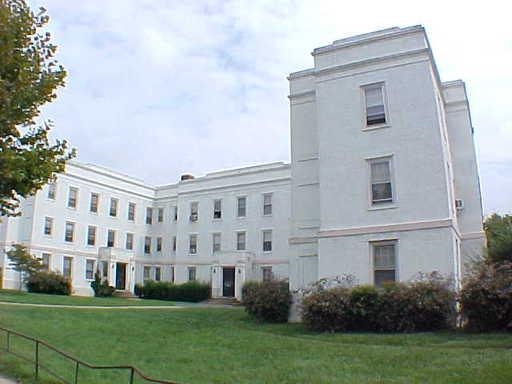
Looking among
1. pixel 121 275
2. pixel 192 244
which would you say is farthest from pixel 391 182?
pixel 121 275

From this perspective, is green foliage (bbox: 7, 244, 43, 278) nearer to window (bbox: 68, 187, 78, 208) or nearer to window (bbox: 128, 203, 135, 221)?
window (bbox: 68, 187, 78, 208)

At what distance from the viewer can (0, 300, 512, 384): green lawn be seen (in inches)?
412

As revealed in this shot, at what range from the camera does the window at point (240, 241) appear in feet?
143

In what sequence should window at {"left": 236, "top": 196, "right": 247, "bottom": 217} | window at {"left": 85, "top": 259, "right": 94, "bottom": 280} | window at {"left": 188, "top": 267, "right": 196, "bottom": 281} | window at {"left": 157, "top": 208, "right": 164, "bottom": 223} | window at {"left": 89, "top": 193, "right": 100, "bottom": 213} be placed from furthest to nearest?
1. window at {"left": 157, "top": 208, "right": 164, "bottom": 223}
2. window at {"left": 188, "top": 267, "right": 196, "bottom": 281}
3. window at {"left": 89, "top": 193, "right": 100, "bottom": 213}
4. window at {"left": 236, "top": 196, "right": 247, "bottom": 217}
5. window at {"left": 85, "top": 259, "right": 94, "bottom": 280}

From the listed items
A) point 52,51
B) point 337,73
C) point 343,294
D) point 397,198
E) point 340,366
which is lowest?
point 340,366

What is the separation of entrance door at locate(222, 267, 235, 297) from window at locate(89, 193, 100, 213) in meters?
11.5

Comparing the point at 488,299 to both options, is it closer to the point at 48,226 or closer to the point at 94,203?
the point at 48,226

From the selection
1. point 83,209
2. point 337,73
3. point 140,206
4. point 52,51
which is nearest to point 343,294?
point 337,73

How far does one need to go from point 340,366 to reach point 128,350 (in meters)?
5.44

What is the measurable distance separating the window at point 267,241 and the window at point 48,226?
15.7 metres

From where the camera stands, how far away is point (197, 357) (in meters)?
12.9

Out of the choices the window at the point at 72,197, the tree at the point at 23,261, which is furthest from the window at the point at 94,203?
the tree at the point at 23,261

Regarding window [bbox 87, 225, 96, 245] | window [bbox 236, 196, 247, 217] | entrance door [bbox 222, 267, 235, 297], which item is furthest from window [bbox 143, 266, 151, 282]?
window [bbox 236, 196, 247, 217]

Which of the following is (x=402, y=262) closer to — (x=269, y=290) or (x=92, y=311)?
(x=269, y=290)
